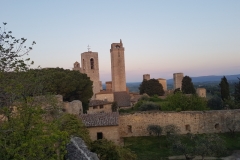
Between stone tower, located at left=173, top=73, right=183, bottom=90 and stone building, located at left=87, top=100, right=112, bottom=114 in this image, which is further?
stone tower, located at left=173, top=73, right=183, bottom=90

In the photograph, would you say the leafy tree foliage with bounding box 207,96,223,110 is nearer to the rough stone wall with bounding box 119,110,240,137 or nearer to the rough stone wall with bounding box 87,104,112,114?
the rough stone wall with bounding box 119,110,240,137

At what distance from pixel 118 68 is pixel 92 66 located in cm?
1172

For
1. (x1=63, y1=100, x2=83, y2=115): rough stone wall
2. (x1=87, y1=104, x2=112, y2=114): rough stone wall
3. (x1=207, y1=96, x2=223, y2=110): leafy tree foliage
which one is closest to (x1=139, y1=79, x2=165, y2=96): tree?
(x1=207, y1=96, x2=223, y2=110): leafy tree foliage

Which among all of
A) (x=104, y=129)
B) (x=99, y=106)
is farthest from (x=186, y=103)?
(x=99, y=106)

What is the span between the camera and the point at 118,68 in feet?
225

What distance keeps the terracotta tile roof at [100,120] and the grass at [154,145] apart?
8.75 feet

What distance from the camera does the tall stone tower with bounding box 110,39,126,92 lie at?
6800cm

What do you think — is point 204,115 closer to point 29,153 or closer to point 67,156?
point 67,156

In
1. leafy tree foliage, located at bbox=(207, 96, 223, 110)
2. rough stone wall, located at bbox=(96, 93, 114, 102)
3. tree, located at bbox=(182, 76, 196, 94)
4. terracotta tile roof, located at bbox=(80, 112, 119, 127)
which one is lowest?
leafy tree foliage, located at bbox=(207, 96, 223, 110)

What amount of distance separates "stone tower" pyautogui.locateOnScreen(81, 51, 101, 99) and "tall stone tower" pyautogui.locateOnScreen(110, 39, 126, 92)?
34.4 feet

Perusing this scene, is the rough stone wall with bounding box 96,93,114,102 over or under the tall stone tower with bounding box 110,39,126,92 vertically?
under

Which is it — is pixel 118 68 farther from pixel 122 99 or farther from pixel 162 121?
pixel 162 121

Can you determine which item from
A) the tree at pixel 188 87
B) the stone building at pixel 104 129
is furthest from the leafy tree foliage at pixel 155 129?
the tree at pixel 188 87

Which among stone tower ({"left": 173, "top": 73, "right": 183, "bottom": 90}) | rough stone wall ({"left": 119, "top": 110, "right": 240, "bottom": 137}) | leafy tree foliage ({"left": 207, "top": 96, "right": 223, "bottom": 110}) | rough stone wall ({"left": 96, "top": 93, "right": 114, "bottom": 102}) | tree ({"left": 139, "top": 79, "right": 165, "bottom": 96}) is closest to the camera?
rough stone wall ({"left": 119, "top": 110, "right": 240, "bottom": 137})
